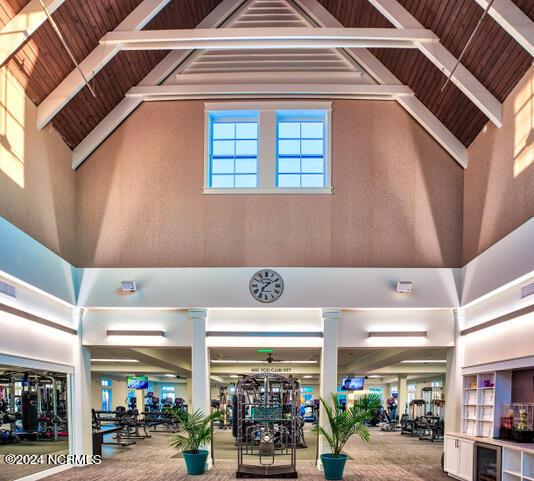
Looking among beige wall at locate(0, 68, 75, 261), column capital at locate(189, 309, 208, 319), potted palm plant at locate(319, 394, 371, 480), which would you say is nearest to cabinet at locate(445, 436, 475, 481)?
potted palm plant at locate(319, 394, 371, 480)

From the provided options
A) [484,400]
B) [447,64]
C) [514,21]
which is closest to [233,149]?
[447,64]

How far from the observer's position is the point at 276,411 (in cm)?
1203

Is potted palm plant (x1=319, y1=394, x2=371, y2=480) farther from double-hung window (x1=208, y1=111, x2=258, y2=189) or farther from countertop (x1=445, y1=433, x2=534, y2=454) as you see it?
double-hung window (x1=208, y1=111, x2=258, y2=189)

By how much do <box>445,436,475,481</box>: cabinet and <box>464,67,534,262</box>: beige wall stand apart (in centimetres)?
339

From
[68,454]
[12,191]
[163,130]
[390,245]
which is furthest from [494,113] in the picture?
[68,454]

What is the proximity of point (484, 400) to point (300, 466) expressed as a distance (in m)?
4.13

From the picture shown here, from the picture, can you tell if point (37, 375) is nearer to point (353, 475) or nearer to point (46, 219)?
point (46, 219)

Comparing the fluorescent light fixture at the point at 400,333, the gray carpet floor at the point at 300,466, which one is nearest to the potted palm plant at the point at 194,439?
the gray carpet floor at the point at 300,466

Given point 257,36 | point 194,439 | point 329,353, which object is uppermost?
point 257,36

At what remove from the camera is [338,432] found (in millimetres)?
11445

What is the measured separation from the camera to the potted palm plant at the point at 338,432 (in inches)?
440

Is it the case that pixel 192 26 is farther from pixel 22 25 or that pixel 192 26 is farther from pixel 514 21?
pixel 514 21

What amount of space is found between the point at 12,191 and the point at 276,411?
633cm

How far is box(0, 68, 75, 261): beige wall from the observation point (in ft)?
30.8
